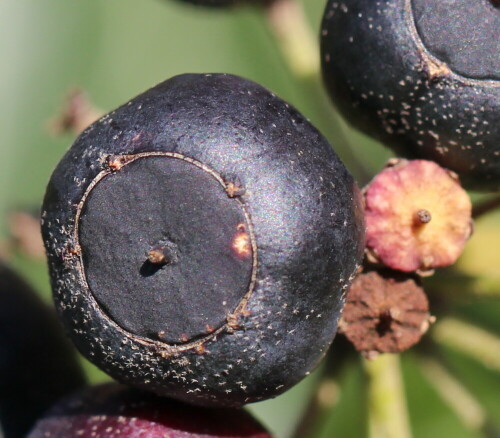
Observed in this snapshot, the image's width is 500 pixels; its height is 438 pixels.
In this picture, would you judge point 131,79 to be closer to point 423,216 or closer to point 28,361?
point 28,361

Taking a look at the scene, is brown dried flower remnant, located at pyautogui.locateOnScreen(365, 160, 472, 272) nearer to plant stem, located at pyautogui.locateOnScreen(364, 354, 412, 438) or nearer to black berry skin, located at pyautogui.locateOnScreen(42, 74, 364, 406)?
black berry skin, located at pyautogui.locateOnScreen(42, 74, 364, 406)

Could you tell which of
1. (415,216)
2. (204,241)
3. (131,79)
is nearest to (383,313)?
(415,216)

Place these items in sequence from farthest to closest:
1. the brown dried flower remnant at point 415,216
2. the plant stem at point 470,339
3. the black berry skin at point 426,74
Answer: the plant stem at point 470,339 → the brown dried flower remnant at point 415,216 → the black berry skin at point 426,74

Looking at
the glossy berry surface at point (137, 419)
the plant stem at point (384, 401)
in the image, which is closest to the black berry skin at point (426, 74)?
the plant stem at point (384, 401)

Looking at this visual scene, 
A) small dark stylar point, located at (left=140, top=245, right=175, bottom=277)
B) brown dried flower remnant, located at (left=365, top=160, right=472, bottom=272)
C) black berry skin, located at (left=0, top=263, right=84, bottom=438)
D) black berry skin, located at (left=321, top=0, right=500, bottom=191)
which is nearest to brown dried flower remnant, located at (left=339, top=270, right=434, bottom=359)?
brown dried flower remnant, located at (left=365, top=160, right=472, bottom=272)

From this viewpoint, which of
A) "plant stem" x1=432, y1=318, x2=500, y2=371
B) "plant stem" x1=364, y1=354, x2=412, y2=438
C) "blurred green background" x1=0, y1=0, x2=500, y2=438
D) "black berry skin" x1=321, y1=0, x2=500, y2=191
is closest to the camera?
"black berry skin" x1=321, y1=0, x2=500, y2=191

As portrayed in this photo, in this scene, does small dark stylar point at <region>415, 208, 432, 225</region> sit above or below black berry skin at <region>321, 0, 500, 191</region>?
below

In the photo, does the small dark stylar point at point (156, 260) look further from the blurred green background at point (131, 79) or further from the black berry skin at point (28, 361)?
the blurred green background at point (131, 79)

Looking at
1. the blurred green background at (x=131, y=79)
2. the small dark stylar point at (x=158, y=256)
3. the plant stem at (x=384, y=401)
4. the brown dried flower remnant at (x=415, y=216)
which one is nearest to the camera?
the small dark stylar point at (x=158, y=256)
